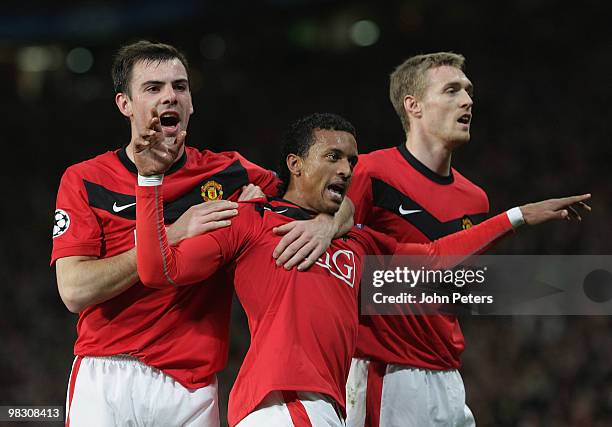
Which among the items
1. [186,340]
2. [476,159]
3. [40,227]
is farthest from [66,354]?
[186,340]

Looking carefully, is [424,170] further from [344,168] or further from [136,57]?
[136,57]

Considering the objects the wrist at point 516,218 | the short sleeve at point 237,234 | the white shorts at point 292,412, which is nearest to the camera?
the white shorts at point 292,412

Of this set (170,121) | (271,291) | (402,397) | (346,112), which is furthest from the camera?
(346,112)

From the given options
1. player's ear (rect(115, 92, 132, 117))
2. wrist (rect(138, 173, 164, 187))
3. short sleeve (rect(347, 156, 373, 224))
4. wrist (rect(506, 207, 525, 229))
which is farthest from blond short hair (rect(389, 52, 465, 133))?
wrist (rect(138, 173, 164, 187))

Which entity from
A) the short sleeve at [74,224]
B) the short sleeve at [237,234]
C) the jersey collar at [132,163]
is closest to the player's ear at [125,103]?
the jersey collar at [132,163]

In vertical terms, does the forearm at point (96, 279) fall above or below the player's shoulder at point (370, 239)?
below

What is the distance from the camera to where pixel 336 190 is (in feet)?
11.8

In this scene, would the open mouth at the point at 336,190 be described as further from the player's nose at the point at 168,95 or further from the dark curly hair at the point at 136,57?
the dark curly hair at the point at 136,57

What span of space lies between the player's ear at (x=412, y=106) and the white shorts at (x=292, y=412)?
1840 mm

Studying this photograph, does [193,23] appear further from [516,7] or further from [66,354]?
[66,354]

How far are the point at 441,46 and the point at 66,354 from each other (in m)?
9.29

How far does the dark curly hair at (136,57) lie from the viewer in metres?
3.76

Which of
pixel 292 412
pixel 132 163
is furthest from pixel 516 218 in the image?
pixel 132 163

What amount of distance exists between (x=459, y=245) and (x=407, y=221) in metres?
0.34
